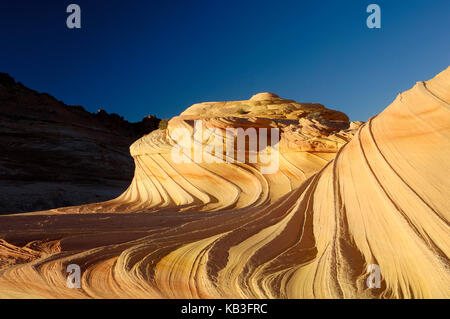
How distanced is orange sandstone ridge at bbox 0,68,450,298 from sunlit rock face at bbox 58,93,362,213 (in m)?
2.80

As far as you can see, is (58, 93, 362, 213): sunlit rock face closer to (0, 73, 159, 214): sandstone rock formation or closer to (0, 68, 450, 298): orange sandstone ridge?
(0, 68, 450, 298): orange sandstone ridge

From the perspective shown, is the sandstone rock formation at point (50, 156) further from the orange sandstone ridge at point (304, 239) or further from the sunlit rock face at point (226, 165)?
the orange sandstone ridge at point (304, 239)

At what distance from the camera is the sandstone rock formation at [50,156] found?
20756mm

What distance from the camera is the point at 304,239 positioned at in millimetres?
3643

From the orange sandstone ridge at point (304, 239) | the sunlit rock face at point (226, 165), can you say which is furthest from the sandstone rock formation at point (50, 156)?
the orange sandstone ridge at point (304, 239)

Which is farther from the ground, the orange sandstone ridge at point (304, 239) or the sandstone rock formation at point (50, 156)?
the sandstone rock formation at point (50, 156)

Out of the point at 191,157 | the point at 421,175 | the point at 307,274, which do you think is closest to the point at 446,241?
the point at 421,175

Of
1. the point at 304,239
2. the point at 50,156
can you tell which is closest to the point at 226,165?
the point at 304,239

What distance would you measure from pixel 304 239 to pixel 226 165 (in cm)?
502

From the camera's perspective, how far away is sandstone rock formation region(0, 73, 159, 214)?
20.8 meters

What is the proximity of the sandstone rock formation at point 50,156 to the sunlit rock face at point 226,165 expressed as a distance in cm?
1251
